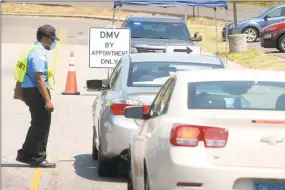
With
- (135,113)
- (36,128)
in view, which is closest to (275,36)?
(36,128)

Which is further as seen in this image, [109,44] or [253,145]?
[109,44]

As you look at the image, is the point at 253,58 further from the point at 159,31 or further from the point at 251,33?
the point at 251,33

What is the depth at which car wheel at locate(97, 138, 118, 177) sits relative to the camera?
33.5ft

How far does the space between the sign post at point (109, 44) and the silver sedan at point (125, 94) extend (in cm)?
821

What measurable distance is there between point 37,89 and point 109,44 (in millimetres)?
9301

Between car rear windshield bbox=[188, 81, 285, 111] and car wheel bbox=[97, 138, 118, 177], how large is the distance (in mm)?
2947

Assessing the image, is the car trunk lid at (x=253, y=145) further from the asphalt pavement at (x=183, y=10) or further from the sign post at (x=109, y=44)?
the asphalt pavement at (x=183, y=10)

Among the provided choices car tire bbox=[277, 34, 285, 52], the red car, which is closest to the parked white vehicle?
the red car

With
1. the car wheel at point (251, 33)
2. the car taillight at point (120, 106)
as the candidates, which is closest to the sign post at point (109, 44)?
the car taillight at point (120, 106)

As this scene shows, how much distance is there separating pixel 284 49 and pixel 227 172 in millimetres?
23862

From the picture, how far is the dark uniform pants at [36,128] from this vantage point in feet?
35.4

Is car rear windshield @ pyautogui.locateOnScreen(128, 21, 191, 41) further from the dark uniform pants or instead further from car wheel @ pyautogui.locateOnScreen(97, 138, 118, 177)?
car wheel @ pyautogui.locateOnScreen(97, 138, 118, 177)

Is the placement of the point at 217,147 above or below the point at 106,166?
above

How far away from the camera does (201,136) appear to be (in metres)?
6.59
